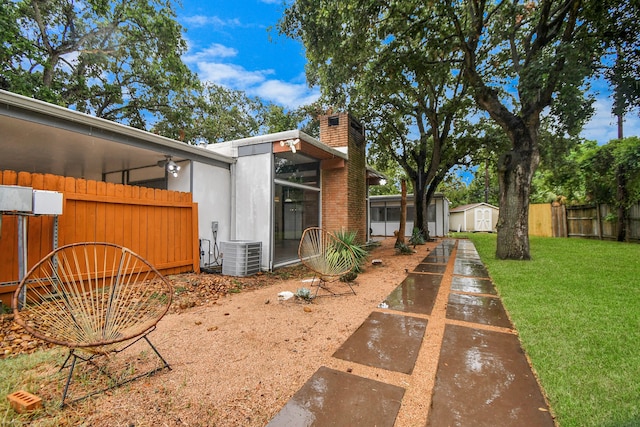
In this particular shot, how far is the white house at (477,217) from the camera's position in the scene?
22.4 meters

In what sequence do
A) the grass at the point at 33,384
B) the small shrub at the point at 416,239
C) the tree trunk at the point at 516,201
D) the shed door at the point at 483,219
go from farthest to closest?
the shed door at the point at 483,219
the small shrub at the point at 416,239
the tree trunk at the point at 516,201
the grass at the point at 33,384

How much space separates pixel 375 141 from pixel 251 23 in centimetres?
667

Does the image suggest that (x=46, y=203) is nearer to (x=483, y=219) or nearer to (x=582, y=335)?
(x=582, y=335)

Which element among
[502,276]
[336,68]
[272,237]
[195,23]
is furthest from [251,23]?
[502,276]

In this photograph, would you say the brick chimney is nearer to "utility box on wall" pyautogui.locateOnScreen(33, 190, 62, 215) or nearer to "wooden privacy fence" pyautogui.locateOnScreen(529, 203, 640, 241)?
"utility box on wall" pyautogui.locateOnScreen(33, 190, 62, 215)

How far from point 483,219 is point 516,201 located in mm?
17655

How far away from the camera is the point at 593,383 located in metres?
1.84

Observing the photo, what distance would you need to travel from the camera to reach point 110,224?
14.6 feet

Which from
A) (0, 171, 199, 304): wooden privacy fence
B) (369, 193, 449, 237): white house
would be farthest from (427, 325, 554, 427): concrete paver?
(369, 193, 449, 237): white house

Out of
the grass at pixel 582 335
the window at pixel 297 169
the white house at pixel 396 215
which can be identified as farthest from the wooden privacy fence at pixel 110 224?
the white house at pixel 396 215

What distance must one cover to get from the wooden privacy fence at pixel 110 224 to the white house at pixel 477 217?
2253cm

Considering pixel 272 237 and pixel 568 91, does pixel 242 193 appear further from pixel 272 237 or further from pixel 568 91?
pixel 568 91

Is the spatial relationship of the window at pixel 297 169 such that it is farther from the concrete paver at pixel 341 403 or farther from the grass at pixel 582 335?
the concrete paver at pixel 341 403

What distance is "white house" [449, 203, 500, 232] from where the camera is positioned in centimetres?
2238
